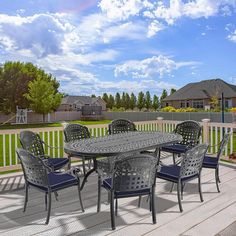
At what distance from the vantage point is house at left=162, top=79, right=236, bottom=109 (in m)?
27.8

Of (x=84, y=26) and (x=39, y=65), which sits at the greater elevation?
(x=39, y=65)

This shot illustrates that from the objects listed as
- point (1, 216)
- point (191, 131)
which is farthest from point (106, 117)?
point (1, 216)

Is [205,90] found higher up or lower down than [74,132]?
higher up

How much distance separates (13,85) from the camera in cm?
2588

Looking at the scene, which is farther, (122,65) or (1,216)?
(122,65)

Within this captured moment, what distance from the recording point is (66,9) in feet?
24.2

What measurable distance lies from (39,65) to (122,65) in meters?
17.1

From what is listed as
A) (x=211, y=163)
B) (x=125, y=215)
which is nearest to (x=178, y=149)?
(x=211, y=163)

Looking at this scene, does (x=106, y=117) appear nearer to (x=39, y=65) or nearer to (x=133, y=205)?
(x=39, y=65)

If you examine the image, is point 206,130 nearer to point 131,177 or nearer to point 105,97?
point 131,177

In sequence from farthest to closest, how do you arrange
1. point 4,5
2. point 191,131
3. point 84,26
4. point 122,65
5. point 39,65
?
1. point 39,65
2. point 122,65
3. point 84,26
4. point 4,5
5. point 191,131

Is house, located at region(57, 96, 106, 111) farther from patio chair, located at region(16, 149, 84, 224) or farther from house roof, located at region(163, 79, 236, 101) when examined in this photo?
patio chair, located at region(16, 149, 84, 224)

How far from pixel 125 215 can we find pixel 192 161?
0.99 metres

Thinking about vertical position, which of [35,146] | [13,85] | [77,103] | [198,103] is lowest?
[35,146]
